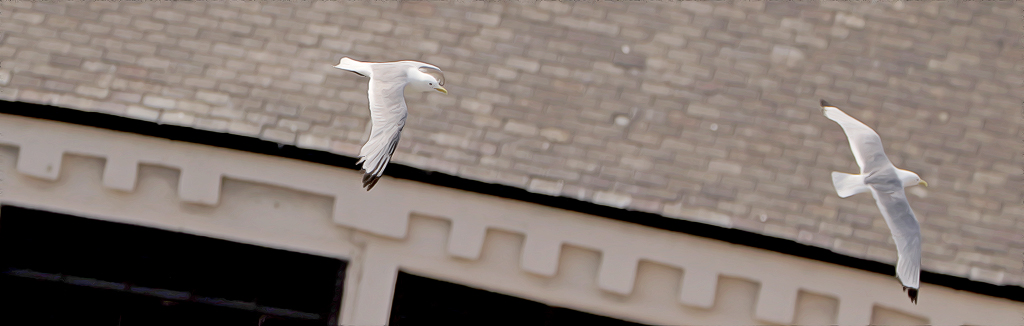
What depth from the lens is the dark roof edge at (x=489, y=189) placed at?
15.9ft

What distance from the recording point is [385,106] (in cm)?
395

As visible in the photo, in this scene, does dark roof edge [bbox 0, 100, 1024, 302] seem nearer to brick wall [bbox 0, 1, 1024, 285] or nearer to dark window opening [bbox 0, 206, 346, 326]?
brick wall [bbox 0, 1, 1024, 285]

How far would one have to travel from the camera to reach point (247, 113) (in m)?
5.20

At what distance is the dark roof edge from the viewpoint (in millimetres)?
4840

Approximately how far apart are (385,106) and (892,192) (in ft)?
9.25

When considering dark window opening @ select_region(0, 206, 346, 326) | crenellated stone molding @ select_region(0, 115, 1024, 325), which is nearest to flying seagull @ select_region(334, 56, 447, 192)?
crenellated stone molding @ select_region(0, 115, 1024, 325)

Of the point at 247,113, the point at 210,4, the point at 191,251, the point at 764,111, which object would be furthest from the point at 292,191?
the point at 764,111

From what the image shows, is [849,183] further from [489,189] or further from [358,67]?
[358,67]

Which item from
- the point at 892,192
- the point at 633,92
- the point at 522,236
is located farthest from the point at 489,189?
the point at 892,192

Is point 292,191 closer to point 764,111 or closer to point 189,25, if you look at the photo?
point 189,25

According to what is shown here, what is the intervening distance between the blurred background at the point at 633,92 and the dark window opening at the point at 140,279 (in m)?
0.95

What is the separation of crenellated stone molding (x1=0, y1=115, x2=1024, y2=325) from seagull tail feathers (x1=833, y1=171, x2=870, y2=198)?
63 cm

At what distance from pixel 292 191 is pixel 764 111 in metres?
3.50

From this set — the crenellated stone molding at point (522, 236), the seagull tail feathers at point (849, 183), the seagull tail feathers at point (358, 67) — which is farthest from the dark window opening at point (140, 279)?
the seagull tail feathers at point (849, 183)
